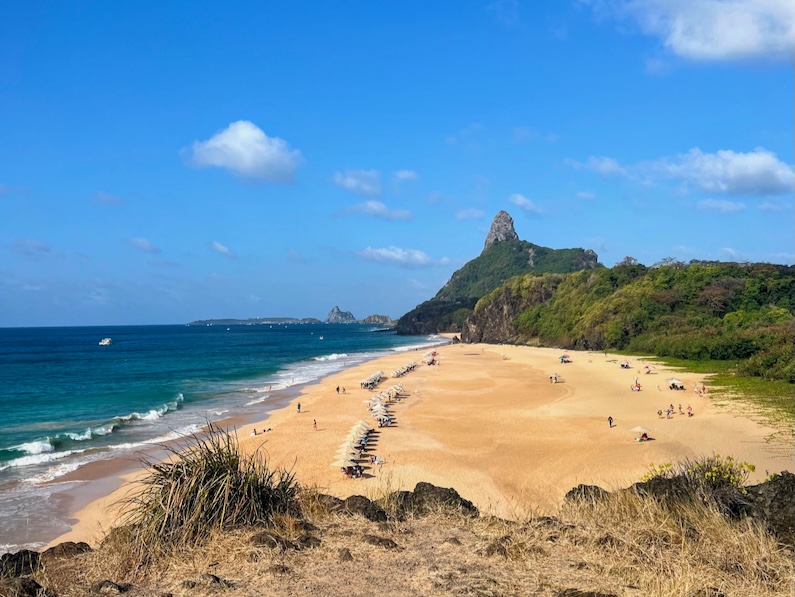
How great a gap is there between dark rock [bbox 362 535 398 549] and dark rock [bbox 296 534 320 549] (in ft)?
2.02

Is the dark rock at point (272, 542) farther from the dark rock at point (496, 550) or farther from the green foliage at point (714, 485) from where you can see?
the green foliage at point (714, 485)

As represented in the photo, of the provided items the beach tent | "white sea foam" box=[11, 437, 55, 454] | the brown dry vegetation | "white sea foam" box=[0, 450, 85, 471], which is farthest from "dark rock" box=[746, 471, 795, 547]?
"white sea foam" box=[11, 437, 55, 454]


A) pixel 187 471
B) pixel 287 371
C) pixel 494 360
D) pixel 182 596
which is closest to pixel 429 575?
pixel 182 596

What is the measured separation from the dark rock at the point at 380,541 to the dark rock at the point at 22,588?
3472 mm

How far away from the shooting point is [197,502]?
705 cm

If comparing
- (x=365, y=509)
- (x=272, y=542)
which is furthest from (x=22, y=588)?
(x=365, y=509)

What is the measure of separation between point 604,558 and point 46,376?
62.2m

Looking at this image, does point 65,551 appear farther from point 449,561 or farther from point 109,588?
point 449,561

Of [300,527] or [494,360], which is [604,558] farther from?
[494,360]

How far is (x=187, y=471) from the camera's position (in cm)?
733

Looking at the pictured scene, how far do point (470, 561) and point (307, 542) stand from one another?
6.73 feet

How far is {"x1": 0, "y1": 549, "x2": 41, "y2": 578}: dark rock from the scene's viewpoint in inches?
253

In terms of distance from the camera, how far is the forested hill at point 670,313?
4474 cm

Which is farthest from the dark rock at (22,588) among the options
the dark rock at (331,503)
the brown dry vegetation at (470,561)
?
the dark rock at (331,503)
